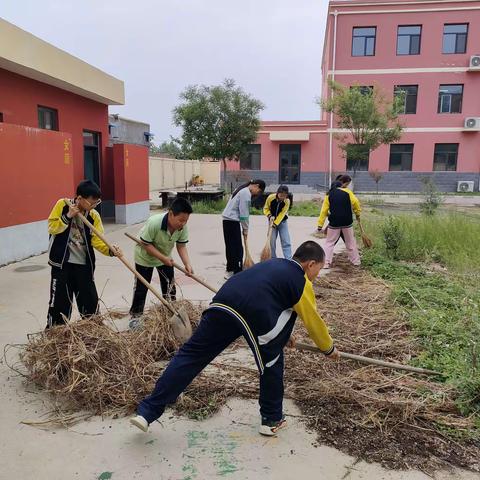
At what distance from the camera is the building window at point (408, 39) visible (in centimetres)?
2686

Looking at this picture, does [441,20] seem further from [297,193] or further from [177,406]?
[177,406]

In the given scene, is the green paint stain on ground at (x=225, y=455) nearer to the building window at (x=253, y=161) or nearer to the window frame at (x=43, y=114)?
the window frame at (x=43, y=114)

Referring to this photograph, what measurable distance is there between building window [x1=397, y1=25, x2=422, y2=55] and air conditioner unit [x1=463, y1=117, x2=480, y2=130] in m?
4.87

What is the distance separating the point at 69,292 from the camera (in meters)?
4.11

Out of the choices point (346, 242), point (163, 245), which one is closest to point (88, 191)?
point (163, 245)

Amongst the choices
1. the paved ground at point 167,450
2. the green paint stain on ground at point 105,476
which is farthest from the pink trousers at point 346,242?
the green paint stain on ground at point 105,476

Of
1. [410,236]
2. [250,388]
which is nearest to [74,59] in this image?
[410,236]

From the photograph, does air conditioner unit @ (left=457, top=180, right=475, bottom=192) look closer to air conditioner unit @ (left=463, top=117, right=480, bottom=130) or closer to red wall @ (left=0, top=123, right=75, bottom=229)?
air conditioner unit @ (left=463, top=117, right=480, bottom=130)

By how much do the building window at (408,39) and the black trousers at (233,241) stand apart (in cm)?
2478

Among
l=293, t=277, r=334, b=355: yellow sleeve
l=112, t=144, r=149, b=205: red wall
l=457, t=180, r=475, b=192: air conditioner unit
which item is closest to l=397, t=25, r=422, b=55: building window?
l=457, t=180, r=475, b=192: air conditioner unit

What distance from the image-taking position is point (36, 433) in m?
2.94

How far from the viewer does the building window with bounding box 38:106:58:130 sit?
1009cm

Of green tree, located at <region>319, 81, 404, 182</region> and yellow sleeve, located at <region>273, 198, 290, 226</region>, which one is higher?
green tree, located at <region>319, 81, 404, 182</region>

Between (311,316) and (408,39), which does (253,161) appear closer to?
(408,39)
